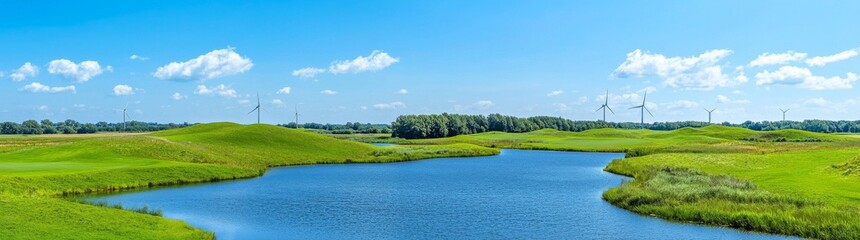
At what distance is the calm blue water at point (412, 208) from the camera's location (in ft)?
109

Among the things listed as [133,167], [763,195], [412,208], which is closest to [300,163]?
[133,167]

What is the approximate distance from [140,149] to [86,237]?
185 ft

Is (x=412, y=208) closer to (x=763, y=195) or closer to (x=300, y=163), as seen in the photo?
(x=763, y=195)

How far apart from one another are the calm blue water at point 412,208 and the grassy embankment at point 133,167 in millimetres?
4078

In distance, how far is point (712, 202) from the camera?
126 ft

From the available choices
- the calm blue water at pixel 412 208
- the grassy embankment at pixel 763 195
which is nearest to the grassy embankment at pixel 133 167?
the calm blue water at pixel 412 208

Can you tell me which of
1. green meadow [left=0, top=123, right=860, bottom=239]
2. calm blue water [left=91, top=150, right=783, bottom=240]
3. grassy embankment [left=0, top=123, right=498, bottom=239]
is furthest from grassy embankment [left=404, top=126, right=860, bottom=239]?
grassy embankment [left=0, top=123, right=498, bottom=239]

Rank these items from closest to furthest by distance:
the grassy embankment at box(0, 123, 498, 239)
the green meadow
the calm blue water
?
the grassy embankment at box(0, 123, 498, 239) → the green meadow → the calm blue water

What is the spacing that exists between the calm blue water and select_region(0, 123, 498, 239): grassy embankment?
4078 millimetres

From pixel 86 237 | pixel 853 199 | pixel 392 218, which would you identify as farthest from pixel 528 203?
pixel 86 237

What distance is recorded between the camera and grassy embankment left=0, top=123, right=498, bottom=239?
30.3 m

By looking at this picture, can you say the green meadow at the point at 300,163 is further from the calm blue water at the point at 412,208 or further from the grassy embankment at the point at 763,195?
the calm blue water at the point at 412,208

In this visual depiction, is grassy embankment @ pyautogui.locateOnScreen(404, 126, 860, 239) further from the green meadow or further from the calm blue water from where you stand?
the calm blue water

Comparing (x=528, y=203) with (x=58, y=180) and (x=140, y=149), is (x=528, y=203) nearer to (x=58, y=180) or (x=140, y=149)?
(x=58, y=180)
